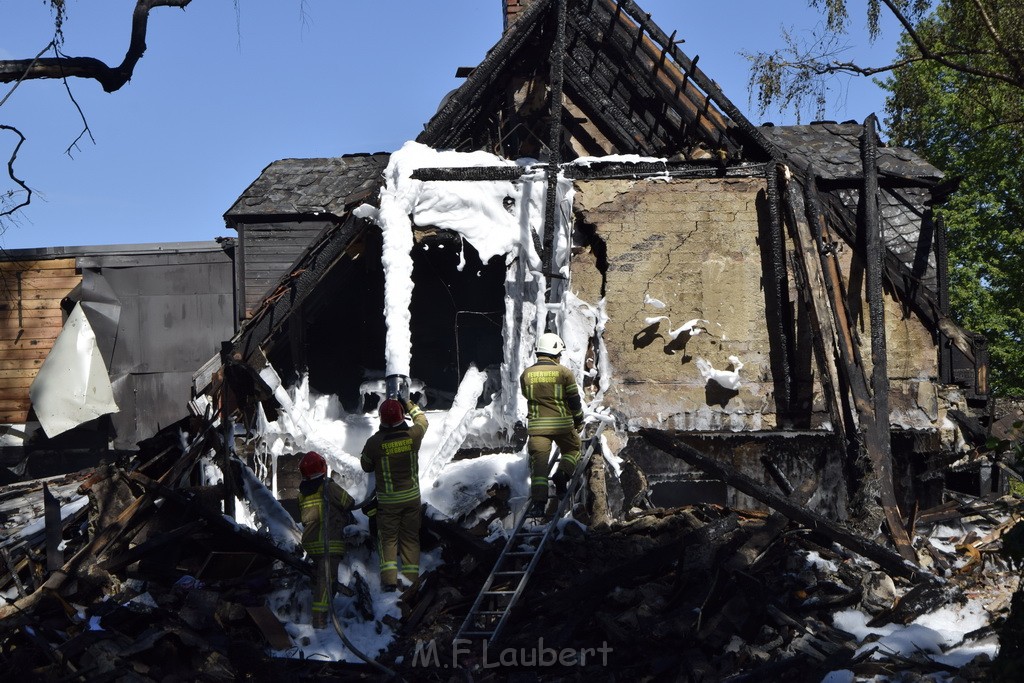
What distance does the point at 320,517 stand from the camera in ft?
28.6

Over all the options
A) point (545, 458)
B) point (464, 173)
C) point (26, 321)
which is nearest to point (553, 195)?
point (464, 173)

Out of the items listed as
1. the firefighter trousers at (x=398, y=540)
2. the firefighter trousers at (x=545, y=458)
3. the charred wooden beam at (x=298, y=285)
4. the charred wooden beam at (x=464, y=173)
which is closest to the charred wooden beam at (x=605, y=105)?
the charred wooden beam at (x=464, y=173)

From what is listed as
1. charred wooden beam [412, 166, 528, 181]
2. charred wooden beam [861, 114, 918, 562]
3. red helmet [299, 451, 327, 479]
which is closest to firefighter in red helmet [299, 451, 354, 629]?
red helmet [299, 451, 327, 479]

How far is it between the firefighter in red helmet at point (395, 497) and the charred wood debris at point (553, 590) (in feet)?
0.92

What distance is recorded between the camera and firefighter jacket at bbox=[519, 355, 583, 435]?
9039 mm

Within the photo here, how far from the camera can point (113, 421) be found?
49.5ft

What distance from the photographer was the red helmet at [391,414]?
350 inches

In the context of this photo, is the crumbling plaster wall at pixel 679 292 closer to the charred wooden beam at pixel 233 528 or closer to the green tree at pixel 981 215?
the charred wooden beam at pixel 233 528

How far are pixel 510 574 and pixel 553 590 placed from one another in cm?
39

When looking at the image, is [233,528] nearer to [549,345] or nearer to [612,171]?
[549,345]

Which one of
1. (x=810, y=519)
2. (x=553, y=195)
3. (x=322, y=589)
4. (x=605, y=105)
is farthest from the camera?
(x=605, y=105)

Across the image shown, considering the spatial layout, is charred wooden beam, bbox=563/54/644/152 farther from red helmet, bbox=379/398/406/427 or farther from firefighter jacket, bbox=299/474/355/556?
firefighter jacket, bbox=299/474/355/556

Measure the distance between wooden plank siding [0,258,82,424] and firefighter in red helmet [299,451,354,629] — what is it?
8.48 metres

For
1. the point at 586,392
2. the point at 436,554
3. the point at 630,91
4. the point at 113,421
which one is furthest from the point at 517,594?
the point at 113,421
